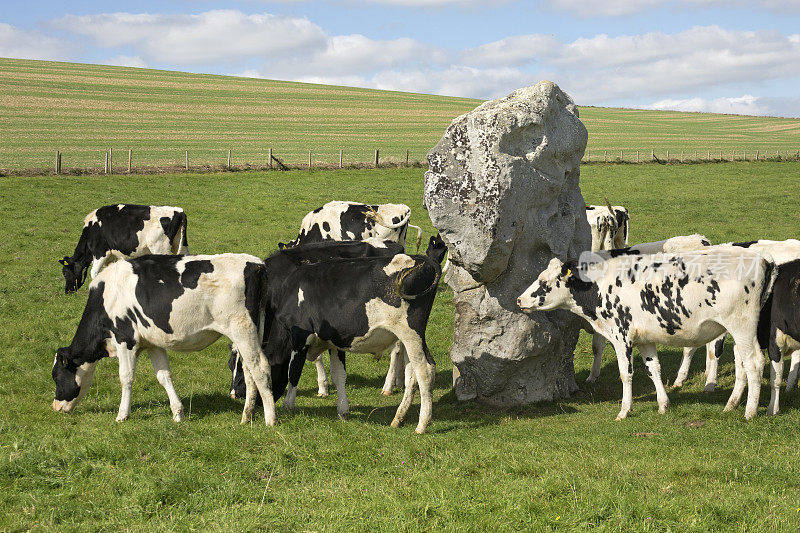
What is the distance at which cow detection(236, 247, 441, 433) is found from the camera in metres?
10.0

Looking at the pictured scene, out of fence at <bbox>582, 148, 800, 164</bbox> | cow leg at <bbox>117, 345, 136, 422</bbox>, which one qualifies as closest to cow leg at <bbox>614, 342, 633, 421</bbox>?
cow leg at <bbox>117, 345, 136, 422</bbox>

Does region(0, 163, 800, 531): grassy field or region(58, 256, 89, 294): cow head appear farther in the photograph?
region(58, 256, 89, 294): cow head

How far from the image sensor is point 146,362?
13523mm

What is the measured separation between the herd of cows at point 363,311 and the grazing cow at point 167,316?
0.05ft

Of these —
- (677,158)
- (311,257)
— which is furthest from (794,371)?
(677,158)

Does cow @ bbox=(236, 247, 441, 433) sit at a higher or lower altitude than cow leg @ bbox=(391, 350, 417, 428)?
higher

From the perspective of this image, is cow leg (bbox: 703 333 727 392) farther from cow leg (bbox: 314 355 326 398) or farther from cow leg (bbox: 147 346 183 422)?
cow leg (bbox: 147 346 183 422)

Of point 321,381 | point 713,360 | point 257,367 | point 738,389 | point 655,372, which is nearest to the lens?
point 257,367

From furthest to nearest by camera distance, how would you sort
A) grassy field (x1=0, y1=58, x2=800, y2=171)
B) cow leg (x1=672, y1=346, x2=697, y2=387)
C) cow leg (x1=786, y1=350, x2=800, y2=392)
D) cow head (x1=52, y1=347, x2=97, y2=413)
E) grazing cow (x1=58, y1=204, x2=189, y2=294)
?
grassy field (x1=0, y1=58, x2=800, y2=171) < grazing cow (x1=58, y1=204, x2=189, y2=294) < cow leg (x1=672, y1=346, x2=697, y2=387) < cow leg (x1=786, y1=350, x2=800, y2=392) < cow head (x1=52, y1=347, x2=97, y2=413)

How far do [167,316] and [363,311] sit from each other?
2689 millimetres

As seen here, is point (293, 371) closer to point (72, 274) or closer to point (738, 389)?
point (738, 389)

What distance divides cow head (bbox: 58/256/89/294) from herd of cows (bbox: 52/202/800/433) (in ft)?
28.7

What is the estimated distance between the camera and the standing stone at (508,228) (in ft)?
37.4

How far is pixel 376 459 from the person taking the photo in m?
8.21
